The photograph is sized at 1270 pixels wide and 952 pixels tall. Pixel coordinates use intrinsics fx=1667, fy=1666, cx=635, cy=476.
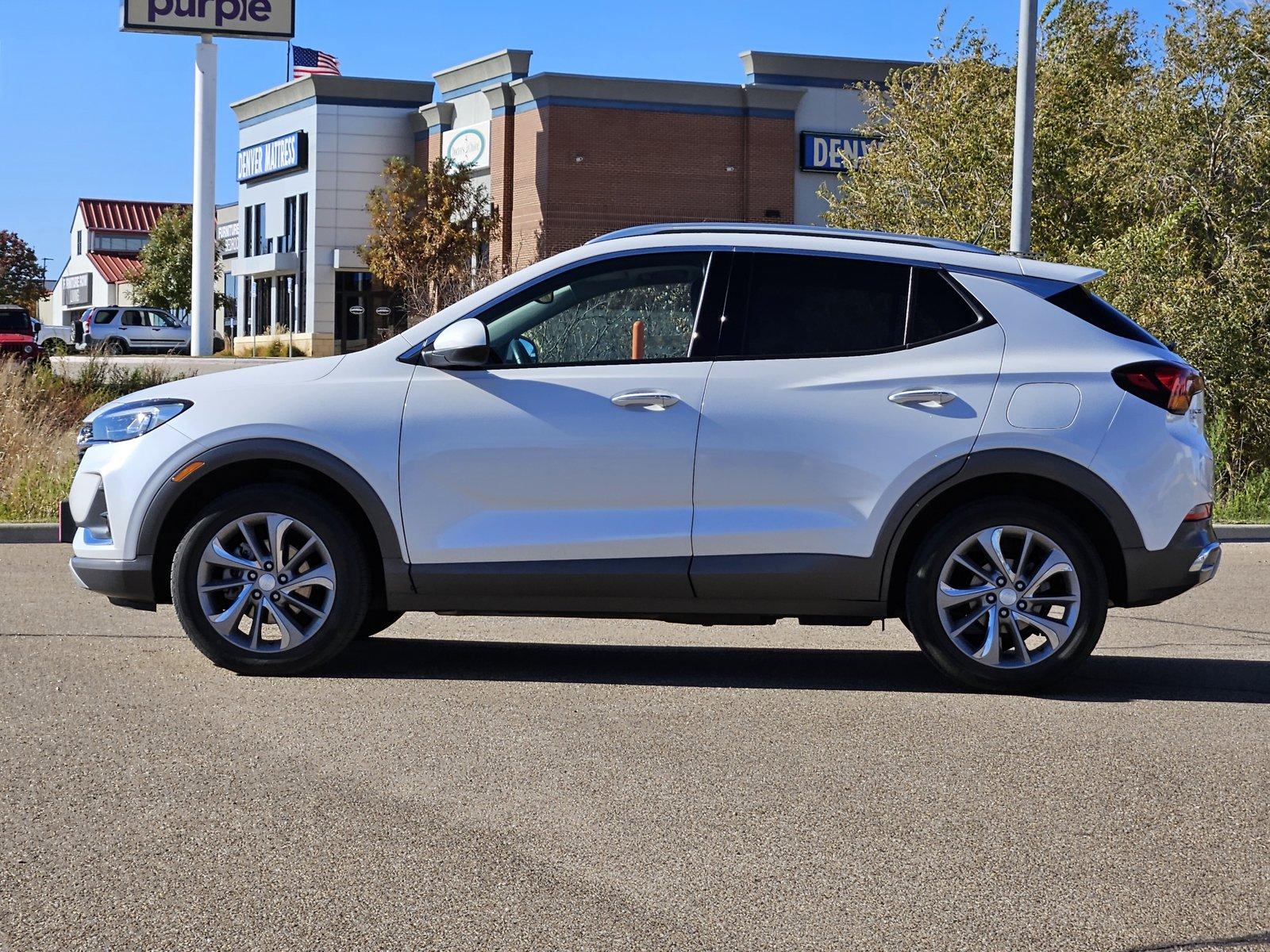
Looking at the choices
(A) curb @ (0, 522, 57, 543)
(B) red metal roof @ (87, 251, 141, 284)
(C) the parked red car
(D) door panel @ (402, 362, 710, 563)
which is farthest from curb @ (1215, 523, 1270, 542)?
(B) red metal roof @ (87, 251, 141, 284)

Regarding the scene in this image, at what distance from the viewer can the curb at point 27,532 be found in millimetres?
12695

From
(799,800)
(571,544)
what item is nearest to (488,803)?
(799,800)

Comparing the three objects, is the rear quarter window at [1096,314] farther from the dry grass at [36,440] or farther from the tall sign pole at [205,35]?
the tall sign pole at [205,35]

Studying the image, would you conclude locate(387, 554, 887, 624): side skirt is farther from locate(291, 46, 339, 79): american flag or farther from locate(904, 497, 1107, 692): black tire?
locate(291, 46, 339, 79): american flag

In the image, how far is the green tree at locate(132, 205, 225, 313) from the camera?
76438mm

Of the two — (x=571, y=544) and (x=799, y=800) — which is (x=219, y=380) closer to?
(x=571, y=544)

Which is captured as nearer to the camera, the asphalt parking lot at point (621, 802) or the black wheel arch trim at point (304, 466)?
the asphalt parking lot at point (621, 802)

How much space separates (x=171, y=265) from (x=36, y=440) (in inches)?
2491

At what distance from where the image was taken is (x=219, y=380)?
7.15 meters

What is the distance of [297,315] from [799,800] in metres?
57.4

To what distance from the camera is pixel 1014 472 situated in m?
6.72

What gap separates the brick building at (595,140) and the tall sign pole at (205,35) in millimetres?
4650

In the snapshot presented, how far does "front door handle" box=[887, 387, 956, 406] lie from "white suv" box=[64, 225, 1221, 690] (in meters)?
0.01

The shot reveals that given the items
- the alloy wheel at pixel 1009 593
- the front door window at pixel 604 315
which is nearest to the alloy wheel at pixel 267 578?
the front door window at pixel 604 315
